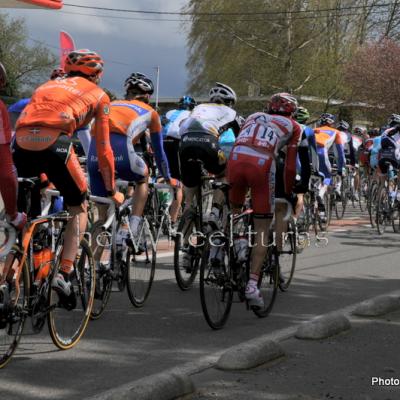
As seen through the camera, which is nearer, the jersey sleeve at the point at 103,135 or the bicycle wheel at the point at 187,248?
the jersey sleeve at the point at 103,135

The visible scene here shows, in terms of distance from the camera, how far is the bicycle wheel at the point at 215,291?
629cm

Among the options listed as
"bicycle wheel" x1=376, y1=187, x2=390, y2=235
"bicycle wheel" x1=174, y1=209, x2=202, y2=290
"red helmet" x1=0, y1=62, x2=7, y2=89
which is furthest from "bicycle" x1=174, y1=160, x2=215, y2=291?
"bicycle wheel" x1=376, y1=187, x2=390, y2=235

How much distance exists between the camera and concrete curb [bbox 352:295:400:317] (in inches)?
279

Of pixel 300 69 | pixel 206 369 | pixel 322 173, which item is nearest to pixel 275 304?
pixel 206 369

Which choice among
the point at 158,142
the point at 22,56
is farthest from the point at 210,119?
the point at 22,56

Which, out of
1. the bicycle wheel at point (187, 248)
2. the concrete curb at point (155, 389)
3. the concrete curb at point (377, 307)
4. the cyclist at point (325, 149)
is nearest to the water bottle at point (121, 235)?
the bicycle wheel at point (187, 248)

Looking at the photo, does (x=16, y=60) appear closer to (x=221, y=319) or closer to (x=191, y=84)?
(x=191, y=84)

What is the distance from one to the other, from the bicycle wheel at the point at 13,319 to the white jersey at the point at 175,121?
6360 millimetres

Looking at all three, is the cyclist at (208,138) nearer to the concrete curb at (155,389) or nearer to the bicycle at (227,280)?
the bicycle at (227,280)

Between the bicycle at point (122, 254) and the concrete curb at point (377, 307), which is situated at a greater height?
the bicycle at point (122, 254)

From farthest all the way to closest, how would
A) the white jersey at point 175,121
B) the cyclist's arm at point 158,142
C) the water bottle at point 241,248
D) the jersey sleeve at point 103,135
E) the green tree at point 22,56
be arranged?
1. the green tree at point 22,56
2. the white jersey at point 175,121
3. the cyclist's arm at point 158,142
4. the water bottle at point 241,248
5. the jersey sleeve at point 103,135

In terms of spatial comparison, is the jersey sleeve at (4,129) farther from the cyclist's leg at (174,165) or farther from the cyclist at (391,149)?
the cyclist at (391,149)

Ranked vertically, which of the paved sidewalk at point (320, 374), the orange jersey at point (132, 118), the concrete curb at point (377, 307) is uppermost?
the orange jersey at point (132, 118)

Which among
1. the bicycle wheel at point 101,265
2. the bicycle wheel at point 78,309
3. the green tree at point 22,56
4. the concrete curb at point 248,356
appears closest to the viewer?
the concrete curb at point 248,356
